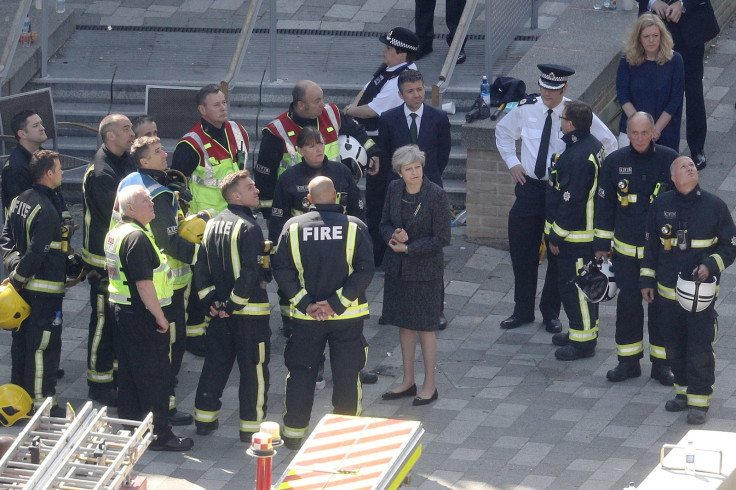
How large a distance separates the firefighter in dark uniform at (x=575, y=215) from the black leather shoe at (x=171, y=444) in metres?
3.01

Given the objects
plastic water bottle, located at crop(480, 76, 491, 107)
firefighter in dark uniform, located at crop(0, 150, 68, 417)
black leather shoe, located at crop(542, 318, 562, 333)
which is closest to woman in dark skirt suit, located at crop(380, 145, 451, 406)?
black leather shoe, located at crop(542, 318, 562, 333)

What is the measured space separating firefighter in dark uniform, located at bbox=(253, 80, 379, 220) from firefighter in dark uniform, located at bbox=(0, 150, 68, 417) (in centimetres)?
173

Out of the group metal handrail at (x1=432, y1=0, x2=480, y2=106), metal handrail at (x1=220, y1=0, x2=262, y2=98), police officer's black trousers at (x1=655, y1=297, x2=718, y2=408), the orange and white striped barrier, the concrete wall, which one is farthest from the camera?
metal handrail at (x1=220, y1=0, x2=262, y2=98)

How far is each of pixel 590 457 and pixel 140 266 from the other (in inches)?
127

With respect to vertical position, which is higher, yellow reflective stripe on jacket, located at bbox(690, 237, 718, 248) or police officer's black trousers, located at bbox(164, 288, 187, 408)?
yellow reflective stripe on jacket, located at bbox(690, 237, 718, 248)

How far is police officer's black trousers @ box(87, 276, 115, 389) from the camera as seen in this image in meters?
10.4

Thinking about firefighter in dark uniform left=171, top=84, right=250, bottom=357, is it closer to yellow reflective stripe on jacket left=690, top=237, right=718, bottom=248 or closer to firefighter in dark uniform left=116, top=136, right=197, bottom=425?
firefighter in dark uniform left=116, top=136, right=197, bottom=425

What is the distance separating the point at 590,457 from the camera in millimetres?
9312

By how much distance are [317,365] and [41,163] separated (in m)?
2.45

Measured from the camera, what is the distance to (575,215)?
35.2 feet

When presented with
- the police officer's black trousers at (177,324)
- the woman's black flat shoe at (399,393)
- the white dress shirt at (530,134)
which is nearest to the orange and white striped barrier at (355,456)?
the police officer's black trousers at (177,324)

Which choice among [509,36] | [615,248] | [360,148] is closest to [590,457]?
[615,248]

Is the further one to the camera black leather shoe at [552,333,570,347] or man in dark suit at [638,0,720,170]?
man in dark suit at [638,0,720,170]

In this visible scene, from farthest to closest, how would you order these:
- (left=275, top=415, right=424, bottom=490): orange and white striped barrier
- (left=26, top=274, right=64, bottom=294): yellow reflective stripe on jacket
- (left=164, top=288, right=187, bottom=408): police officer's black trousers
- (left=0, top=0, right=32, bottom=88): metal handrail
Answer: (left=0, top=0, right=32, bottom=88): metal handrail, (left=26, top=274, right=64, bottom=294): yellow reflective stripe on jacket, (left=164, top=288, right=187, bottom=408): police officer's black trousers, (left=275, top=415, right=424, bottom=490): orange and white striped barrier
